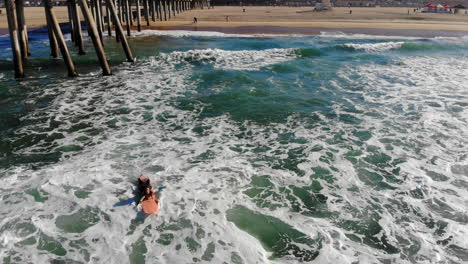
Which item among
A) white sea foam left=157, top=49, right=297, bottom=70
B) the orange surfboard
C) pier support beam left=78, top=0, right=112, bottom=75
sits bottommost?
the orange surfboard

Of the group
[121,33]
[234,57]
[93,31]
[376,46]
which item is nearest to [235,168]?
[93,31]

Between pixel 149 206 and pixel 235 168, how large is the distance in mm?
1851

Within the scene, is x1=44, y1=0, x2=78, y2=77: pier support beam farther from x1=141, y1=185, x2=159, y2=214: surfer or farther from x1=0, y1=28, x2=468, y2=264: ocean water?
x1=141, y1=185, x2=159, y2=214: surfer

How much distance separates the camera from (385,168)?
629 centimetres

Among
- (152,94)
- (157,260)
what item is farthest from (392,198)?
(152,94)

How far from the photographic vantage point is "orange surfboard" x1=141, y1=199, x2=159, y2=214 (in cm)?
489

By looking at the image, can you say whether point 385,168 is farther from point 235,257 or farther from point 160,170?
point 160,170

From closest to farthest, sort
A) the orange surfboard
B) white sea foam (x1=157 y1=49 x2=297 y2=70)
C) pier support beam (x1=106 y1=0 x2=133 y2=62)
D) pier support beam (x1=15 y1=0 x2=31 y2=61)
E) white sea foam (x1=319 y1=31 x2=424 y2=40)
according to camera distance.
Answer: the orange surfboard → pier support beam (x1=106 y1=0 x2=133 y2=62) → pier support beam (x1=15 y1=0 x2=31 y2=61) → white sea foam (x1=157 y1=49 x2=297 y2=70) → white sea foam (x1=319 y1=31 x2=424 y2=40)

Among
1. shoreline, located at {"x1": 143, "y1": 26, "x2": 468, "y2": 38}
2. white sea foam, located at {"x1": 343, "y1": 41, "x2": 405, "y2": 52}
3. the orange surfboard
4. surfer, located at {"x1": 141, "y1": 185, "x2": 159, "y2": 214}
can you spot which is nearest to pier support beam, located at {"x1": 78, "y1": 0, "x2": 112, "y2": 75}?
surfer, located at {"x1": 141, "y1": 185, "x2": 159, "y2": 214}

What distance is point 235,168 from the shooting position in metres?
6.18

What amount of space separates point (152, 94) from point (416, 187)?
813cm

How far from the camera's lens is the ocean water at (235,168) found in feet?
14.3

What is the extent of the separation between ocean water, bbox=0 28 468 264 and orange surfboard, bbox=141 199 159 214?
13 cm

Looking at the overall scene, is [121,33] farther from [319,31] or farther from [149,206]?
[319,31]
